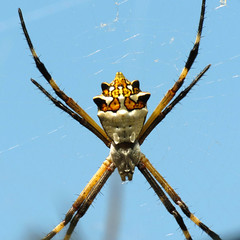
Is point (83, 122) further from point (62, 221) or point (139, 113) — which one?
point (62, 221)

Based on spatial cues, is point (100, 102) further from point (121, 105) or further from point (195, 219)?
point (195, 219)

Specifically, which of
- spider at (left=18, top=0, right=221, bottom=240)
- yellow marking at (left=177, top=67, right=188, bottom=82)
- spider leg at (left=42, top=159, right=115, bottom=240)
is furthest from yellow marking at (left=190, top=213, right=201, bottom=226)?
yellow marking at (left=177, top=67, right=188, bottom=82)

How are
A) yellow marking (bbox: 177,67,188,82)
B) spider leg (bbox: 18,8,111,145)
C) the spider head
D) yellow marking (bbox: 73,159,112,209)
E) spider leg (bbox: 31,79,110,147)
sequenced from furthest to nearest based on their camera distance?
1. yellow marking (bbox: 73,159,112,209)
2. yellow marking (bbox: 177,67,188,82)
3. spider leg (bbox: 18,8,111,145)
4. spider leg (bbox: 31,79,110,147)
5. the spider head

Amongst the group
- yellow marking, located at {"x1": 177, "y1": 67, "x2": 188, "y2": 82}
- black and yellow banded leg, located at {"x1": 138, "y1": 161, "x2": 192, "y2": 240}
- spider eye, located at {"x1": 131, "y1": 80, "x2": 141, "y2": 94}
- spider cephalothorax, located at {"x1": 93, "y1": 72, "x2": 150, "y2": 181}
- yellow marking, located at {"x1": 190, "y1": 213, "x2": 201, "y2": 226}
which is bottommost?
yellow marking, located at {"x1": 190, "y1": 213, "x2": 201, "y2": 226}

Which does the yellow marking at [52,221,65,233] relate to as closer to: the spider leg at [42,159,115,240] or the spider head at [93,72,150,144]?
the spider leg at [42,159,115,240]

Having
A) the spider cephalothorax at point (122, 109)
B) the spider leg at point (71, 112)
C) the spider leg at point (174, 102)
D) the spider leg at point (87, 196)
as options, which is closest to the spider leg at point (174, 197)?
the spider leg at point (87, 196)

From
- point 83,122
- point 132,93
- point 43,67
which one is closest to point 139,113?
point 132,93
